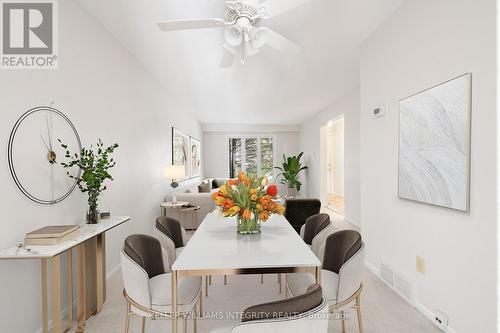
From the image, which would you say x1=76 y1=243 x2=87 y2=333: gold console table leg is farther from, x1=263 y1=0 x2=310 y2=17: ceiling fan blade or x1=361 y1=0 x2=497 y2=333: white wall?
x1=361 y1=0 x2=497 y2=333: white wall

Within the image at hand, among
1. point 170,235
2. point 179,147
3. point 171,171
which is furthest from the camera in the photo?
point 179,147

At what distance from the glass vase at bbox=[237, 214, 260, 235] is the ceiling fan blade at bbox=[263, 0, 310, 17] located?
174 centimetres

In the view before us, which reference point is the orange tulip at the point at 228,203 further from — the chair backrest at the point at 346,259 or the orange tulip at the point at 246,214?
the chair backrest at the point at 346,259

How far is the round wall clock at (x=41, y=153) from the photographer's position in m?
1.84

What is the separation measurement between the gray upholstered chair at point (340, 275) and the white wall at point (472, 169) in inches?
28.5

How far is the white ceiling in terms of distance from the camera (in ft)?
8.18

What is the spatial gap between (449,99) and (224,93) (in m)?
4.16

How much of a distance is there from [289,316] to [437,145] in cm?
181

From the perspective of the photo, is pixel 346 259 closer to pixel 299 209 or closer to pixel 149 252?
pixel 149 252

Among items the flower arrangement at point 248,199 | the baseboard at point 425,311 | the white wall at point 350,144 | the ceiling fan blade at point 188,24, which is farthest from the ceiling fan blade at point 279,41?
the white wall at point 350,144

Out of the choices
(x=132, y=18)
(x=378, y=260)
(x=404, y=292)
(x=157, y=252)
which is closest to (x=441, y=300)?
(x=404, y=292)

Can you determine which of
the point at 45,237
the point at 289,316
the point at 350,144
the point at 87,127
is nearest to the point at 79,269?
the point at 45,237

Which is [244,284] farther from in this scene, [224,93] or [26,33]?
[224,93]

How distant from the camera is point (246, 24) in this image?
2.11m
